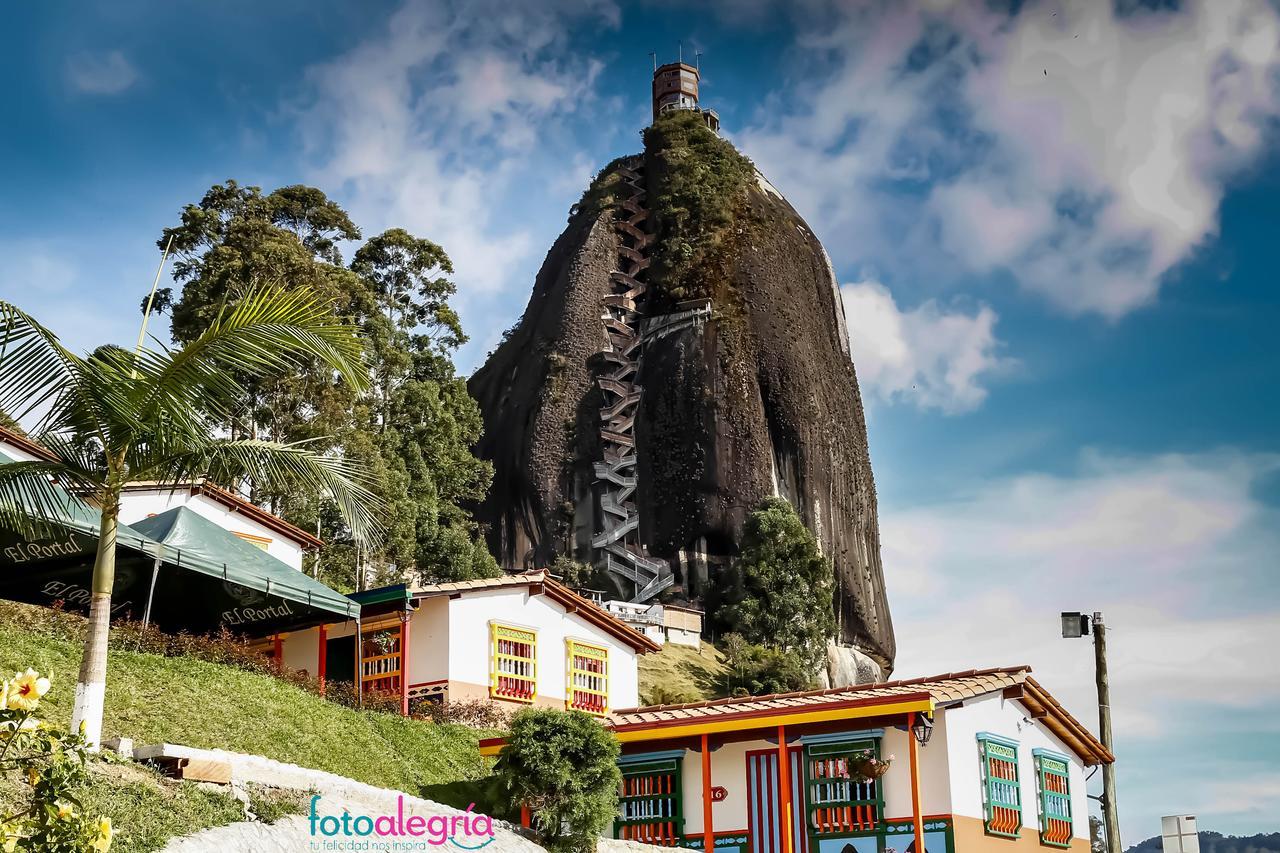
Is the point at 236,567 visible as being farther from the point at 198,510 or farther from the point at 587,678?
the point at 587,678

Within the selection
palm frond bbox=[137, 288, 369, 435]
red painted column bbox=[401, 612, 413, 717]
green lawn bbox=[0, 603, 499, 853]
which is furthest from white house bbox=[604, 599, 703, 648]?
palm frond bbox=[137, 288, 369, 435]

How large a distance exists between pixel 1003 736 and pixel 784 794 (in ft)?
12.3

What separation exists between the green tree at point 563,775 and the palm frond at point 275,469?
11.7 ft

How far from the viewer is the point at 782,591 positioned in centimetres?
5500

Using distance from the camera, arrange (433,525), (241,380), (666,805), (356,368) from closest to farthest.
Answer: (356,368) → (666,805) → (241,380) → (433,525)

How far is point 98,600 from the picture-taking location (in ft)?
47.1

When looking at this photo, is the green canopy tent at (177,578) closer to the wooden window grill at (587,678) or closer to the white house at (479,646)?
the white house at (479,646)

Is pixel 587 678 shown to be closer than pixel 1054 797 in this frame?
No

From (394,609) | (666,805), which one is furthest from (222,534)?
(666,805)

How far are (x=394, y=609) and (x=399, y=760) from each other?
18.7ft

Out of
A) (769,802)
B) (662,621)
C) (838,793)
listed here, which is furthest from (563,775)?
(662,621)

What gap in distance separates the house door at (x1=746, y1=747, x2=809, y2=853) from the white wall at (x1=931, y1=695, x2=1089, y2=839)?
2.14 meters

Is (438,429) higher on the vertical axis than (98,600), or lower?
higher

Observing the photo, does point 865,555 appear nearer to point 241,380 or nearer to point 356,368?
point 241,380
